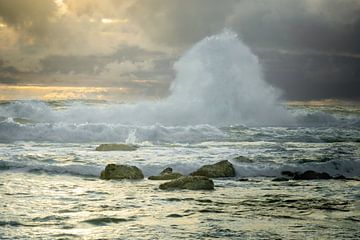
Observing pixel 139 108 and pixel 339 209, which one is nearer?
pixel 339 209

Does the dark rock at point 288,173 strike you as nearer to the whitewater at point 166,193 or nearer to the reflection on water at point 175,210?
the whitewater at point 166,193

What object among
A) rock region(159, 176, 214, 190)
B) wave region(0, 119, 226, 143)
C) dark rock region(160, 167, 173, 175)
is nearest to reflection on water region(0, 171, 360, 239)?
rock region(159, 176, 214, 190)

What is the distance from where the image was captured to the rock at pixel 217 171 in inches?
488

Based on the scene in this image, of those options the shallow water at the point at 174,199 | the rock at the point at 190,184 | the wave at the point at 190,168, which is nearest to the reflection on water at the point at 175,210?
the shallow water at the point at 174,199

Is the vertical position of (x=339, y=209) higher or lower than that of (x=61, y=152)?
lower

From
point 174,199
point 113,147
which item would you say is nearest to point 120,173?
point 174,199

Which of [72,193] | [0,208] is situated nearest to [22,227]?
[0,208]

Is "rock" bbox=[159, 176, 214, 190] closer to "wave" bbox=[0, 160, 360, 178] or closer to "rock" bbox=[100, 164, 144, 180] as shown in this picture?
"rock" bbox=[100, 164, 144, 180]

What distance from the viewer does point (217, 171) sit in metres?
12.5

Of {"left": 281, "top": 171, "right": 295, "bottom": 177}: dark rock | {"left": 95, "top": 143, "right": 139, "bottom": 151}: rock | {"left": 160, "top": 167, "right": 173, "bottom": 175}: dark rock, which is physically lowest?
{"left": 281, "top": 171, "right": 295, "bottom": 177}: dark rock

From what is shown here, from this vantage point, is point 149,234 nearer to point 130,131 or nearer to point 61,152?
point 61,152

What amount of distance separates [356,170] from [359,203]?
6.98m

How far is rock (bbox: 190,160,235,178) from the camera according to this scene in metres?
12.4

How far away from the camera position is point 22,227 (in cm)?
680
